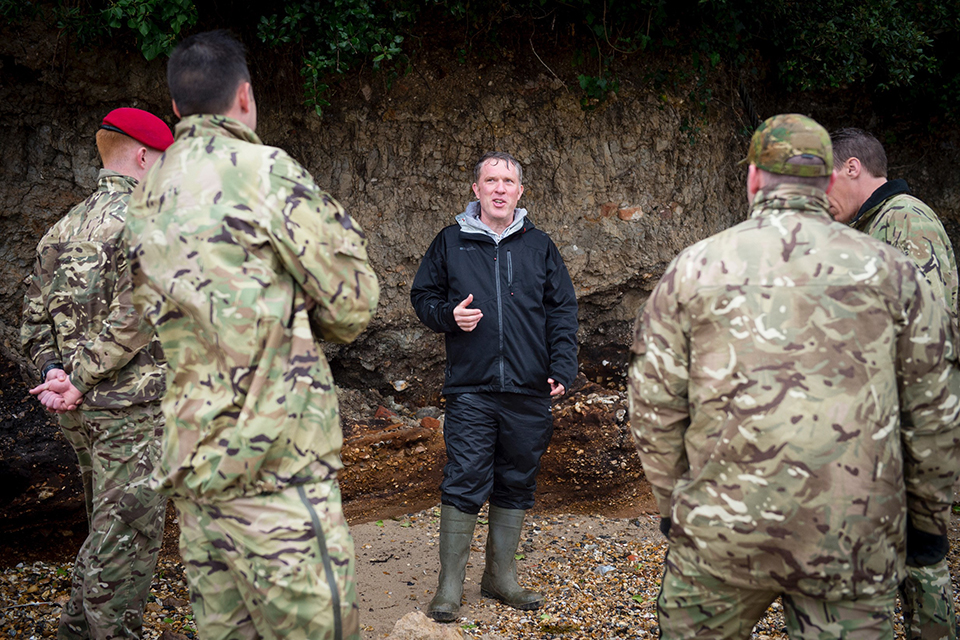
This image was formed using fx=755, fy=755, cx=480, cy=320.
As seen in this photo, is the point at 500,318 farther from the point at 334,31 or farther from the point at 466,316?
the point at 334,31

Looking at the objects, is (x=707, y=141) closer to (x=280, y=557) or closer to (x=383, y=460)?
(x=383, y=460)

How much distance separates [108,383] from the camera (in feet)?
9.71

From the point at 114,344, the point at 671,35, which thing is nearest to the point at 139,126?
the point at 114,344

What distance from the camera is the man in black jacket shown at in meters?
3.69

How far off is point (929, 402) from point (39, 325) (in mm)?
3289

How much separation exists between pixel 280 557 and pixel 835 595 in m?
1.41

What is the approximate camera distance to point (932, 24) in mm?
5789

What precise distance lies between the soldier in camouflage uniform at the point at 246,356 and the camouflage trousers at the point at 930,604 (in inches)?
83.8

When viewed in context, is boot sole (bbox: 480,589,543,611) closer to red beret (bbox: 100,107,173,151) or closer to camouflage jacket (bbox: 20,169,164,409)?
camouflage jacket (bbox: 20,169,164,409)

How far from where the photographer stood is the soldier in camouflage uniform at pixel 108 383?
9.53ft

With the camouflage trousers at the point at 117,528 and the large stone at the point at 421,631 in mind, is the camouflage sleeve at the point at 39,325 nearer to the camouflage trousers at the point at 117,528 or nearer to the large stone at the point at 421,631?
the camouflage trousers at the point at 117,528

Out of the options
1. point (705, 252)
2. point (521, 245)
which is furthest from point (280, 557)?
point (521, 245)

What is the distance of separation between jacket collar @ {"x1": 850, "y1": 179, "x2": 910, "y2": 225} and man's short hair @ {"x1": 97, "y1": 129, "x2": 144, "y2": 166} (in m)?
3.11

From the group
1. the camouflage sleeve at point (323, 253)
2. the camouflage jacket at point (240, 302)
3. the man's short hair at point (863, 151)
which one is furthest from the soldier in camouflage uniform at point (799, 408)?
the man's short hair at point (863, 151)
